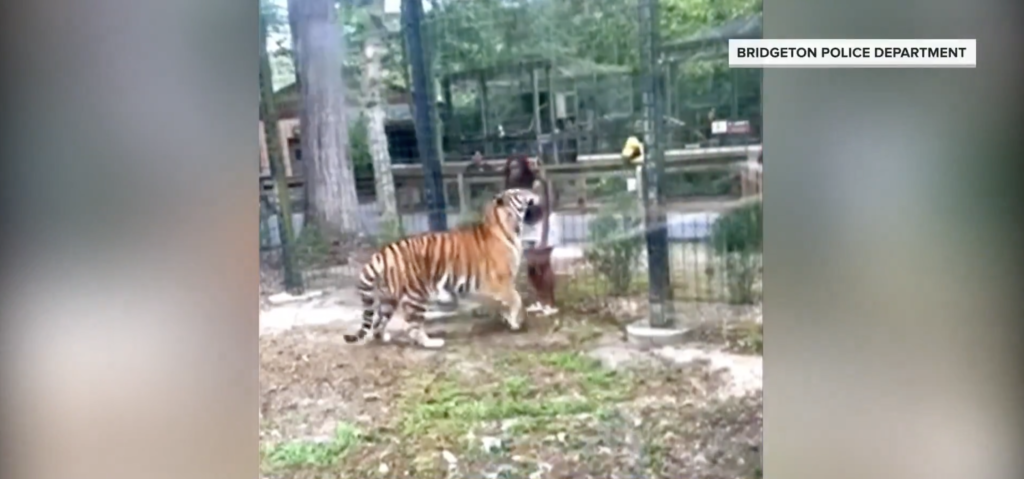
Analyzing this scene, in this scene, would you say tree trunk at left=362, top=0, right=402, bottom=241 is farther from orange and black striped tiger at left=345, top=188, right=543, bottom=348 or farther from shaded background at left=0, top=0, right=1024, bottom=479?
shaded background at left=0, top=0, right=1024, bottom=479

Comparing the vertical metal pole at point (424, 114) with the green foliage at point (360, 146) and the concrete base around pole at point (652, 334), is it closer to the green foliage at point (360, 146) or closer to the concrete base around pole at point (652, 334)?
the green foliage at point (360, 146)

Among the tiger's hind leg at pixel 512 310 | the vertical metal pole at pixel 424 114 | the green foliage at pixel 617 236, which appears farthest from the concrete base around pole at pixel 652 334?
the vertical metal pole at pixel 424 114

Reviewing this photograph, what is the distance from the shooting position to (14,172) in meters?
1.75

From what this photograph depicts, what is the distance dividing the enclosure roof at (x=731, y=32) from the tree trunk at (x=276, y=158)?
1053 millimetres

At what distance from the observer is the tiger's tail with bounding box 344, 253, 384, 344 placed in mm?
1791

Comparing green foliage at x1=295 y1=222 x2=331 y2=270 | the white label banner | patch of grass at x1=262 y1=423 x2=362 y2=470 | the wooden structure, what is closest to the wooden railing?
the wooden structure

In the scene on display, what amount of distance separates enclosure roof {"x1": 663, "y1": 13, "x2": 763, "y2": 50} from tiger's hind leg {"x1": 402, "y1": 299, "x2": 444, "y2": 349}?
958mm

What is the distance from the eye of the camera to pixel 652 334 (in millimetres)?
1793

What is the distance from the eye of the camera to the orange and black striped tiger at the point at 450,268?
5.88 ft

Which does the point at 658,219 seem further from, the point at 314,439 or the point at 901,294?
the point at 314,439

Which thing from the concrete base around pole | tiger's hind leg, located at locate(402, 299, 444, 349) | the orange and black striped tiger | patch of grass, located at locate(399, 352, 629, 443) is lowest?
patch of grass, located at locate(399, 352, 629, 443)

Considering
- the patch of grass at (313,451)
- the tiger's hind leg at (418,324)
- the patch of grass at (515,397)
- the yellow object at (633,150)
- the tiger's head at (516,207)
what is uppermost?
the yellow object at (633,150)

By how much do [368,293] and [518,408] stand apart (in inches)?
18.9

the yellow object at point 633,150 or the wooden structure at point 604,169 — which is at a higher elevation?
the yellow object at point 633,150
